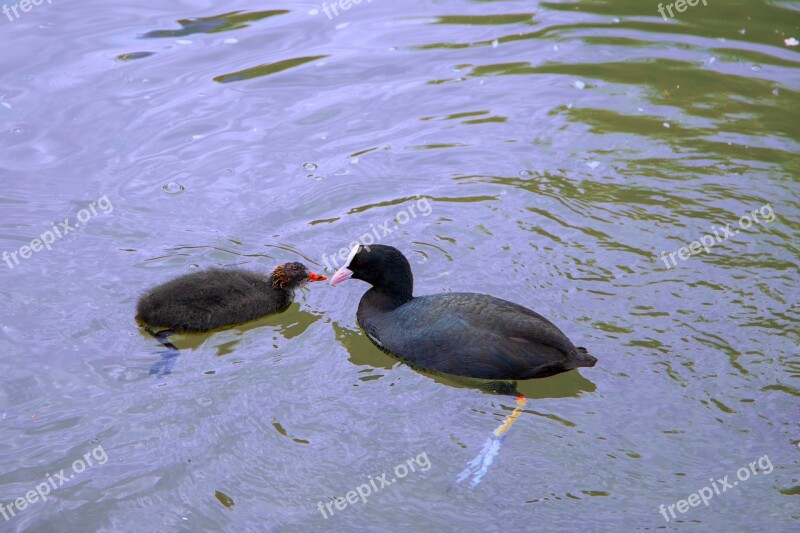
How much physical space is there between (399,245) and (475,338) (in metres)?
1.85

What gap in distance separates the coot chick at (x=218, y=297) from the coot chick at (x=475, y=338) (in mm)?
815

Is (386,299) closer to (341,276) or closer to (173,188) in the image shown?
(341,276)

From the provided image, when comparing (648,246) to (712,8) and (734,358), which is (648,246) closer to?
(734,358)

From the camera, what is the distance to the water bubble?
8.49m

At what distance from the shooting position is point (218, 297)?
6.82 m

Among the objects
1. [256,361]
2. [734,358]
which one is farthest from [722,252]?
[256,361]

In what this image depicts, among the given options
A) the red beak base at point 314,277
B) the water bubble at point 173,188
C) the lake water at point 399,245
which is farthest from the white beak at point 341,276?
the water bubble at point 173,188

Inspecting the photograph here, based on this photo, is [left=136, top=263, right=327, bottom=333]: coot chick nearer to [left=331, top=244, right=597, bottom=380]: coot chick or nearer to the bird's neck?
the bird's neck

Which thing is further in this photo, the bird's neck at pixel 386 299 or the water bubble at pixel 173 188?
the water bubble at pixel 173 188

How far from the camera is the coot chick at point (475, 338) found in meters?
6.09

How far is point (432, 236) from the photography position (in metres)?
7.83

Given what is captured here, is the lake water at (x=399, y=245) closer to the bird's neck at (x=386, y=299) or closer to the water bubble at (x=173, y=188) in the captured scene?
the water bubble at (x=173, y=188)

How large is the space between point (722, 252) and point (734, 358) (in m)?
1.48

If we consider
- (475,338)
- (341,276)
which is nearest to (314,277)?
(341,276)
